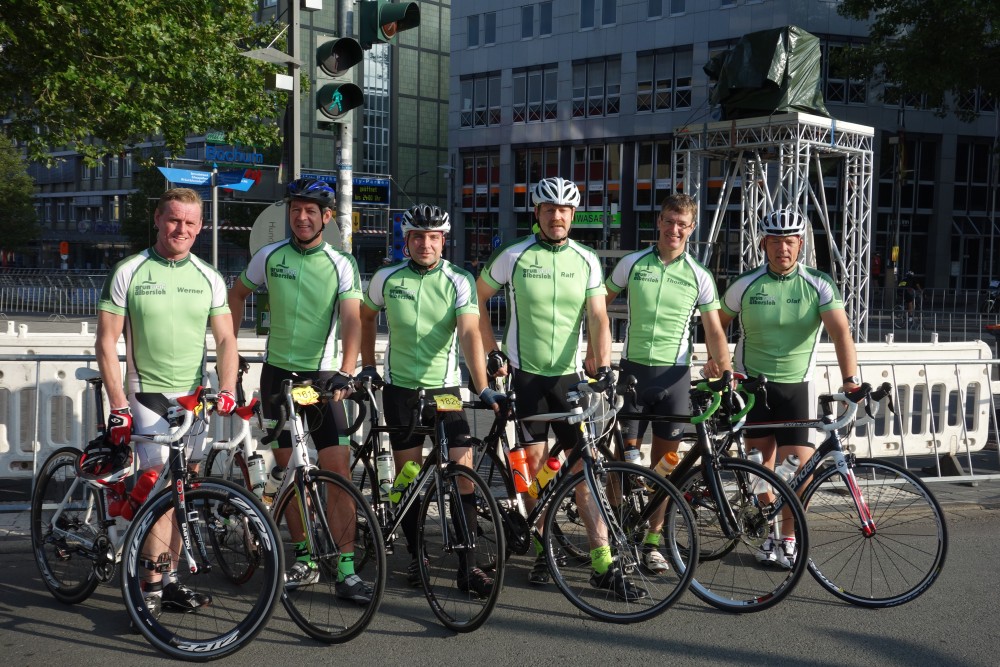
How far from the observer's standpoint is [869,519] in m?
5.22

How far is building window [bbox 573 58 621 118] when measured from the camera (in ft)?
137

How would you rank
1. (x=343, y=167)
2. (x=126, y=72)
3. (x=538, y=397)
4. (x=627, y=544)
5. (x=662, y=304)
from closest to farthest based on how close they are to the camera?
(x=627, y=544), (x=538, y=397), (x=662, y=304), (x=343, y=167), (x=126, y=72)

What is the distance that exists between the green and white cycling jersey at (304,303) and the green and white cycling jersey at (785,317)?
2.31 m

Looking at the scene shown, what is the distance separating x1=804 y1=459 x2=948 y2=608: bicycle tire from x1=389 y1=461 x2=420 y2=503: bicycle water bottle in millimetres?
2056

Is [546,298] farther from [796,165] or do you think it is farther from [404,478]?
[796,165]

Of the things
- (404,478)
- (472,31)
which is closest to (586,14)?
(472,31)

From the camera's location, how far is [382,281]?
536 cm

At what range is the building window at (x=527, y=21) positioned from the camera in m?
44.3

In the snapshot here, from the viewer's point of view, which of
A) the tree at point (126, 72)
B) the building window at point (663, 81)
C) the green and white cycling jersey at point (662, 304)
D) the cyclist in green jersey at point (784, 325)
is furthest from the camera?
the building window at point (663, 81)

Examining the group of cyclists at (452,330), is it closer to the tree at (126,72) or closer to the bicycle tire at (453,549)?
the bicycle tire at (453,549)

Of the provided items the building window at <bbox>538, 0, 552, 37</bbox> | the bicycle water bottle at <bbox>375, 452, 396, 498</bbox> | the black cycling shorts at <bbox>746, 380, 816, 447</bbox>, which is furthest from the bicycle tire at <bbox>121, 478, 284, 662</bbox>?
the building window at <bbox>538, 0, 552, 37</bbox>

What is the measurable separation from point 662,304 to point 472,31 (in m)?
43.3

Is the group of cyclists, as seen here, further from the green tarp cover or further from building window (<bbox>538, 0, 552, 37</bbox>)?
building window (<bbox>538, 0, 552, 37</bbox>)

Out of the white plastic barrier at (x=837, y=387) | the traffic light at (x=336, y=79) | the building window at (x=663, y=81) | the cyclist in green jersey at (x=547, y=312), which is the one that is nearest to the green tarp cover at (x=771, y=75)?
the white plastic barrier at (x=837, y=387)
